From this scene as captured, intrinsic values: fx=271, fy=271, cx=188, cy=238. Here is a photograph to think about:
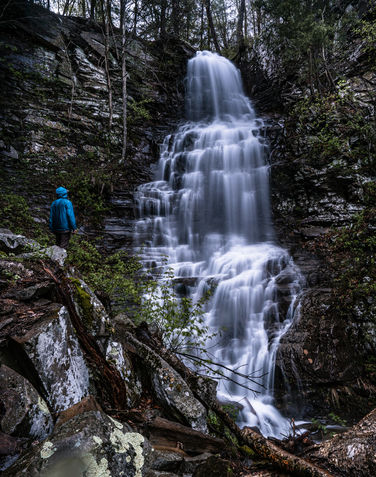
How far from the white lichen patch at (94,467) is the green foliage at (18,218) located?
6621 mm

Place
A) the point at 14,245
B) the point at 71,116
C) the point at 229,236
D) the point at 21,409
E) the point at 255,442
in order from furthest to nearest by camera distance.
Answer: the point at 71,116
the point at 229,236
the point at 14,245
the point at 255,442
the point at 21,409

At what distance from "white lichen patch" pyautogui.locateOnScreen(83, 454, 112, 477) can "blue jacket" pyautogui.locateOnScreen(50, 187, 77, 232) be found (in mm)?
5214

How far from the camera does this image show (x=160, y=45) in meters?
19.8

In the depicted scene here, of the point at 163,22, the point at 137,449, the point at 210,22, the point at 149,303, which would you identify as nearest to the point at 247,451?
the point at 137,449

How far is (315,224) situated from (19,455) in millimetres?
9752

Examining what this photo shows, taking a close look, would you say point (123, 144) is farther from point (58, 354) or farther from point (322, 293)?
point (58, 354)

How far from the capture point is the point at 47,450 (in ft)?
4.94

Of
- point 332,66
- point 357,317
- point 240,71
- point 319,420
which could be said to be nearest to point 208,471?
point 319,420

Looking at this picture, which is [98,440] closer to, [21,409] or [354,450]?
[21,409]

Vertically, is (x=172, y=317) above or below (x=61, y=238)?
below

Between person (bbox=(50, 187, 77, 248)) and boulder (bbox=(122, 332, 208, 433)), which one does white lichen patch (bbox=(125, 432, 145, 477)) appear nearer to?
boulder (bbox=(122, 332, 208, 433))

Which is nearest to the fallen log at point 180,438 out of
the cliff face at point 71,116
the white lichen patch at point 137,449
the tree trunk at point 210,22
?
the white lichen patch at point 137,449

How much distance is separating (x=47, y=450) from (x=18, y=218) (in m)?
8.21

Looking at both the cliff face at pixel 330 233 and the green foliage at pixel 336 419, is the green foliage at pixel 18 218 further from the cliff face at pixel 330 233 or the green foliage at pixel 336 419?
the green foliage at pixel 336 419
